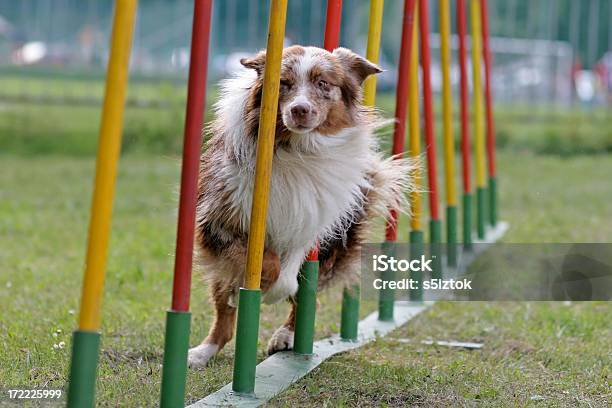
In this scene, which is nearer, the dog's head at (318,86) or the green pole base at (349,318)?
the dog's head at (318,86)

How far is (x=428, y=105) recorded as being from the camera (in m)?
5.77

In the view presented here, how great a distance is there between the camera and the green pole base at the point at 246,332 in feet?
11.6

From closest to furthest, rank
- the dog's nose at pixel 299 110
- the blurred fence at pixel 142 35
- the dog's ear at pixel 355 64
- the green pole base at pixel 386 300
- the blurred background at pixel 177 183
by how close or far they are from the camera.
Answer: the dog's nose at pixel 299 110 → the blurred background at pixel 177 183 → the dog's ear at pixel 355 64 → the green pole base at pixel 386 300 → the blurred fence at pixel 142 35

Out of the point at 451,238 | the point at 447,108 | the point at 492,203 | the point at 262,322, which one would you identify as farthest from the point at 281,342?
the point at 492,203

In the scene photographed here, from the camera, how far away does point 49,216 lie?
8.77 m

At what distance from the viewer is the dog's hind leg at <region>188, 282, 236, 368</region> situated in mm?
4344

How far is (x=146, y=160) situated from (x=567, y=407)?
399 inches

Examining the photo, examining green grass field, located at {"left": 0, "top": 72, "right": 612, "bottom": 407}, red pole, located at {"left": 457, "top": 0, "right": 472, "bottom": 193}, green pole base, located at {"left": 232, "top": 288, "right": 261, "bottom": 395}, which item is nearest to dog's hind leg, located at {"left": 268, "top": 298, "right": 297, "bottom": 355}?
green grass field, located at {"left": 0, "top": 72, "right": 612, "bottom": 407}

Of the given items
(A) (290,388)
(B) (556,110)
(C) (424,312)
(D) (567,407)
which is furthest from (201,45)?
(B) (556,110)

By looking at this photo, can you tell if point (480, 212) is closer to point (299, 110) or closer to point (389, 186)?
point (389, 186)

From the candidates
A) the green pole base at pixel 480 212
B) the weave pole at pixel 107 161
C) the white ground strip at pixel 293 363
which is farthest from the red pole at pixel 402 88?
the green pole base at pixel 480 212

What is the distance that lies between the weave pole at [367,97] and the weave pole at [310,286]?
33cm

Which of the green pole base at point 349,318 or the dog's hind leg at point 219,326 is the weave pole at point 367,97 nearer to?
the green pole base at point 349,318

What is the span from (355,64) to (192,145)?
4.42 feet
